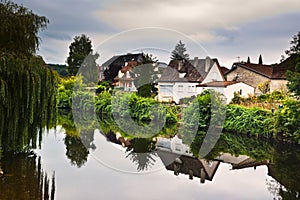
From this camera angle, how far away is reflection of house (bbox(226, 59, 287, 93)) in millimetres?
27047

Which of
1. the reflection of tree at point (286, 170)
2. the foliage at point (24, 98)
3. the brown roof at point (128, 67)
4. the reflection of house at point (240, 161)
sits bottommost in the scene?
the reflection of house at point (240, 161)

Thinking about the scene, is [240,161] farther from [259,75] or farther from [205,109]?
[259,75]

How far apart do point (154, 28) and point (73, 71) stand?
25.1 metres

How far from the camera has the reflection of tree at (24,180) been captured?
7105mm

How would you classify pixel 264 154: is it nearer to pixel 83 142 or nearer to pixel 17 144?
pixel 83 142

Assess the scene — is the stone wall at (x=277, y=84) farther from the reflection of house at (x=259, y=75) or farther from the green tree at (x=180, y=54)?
the green tree at (x=180, y=54)

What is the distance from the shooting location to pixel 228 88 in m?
24.6

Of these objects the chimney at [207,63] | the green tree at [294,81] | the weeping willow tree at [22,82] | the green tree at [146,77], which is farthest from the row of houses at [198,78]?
the weeping willow tree at [22,82]

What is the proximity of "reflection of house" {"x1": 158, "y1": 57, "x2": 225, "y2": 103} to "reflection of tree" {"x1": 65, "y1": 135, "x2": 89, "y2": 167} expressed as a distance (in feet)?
35.8

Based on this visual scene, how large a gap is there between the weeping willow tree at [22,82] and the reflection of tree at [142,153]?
331 cm

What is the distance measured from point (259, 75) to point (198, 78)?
18.6 feet

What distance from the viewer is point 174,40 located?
1744 cm

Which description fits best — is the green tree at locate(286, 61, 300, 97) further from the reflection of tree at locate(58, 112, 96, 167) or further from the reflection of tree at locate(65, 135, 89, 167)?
the reflection of tree at locate(65, 135, 89, 167)

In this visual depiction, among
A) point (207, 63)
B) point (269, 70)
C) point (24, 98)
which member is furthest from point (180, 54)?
point (24, 98)
